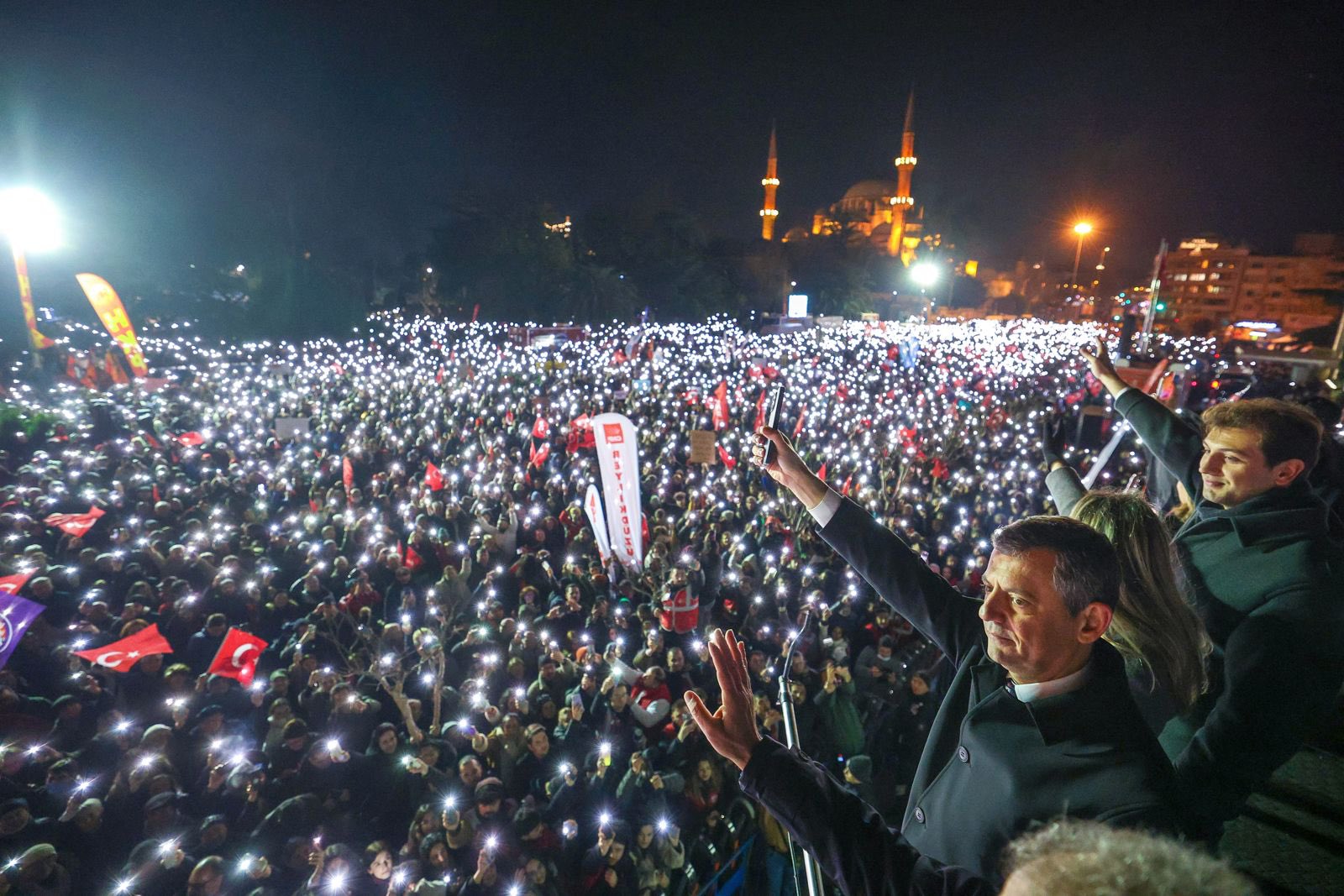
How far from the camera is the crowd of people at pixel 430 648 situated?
3.88m

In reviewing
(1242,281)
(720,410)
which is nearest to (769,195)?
(1242,281)

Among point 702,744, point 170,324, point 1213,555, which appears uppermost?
point 170,324

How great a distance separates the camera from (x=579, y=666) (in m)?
5.78

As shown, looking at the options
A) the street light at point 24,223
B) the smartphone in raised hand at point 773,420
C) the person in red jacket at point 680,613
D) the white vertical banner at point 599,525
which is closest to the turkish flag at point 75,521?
the white vertical banner at point 599,525

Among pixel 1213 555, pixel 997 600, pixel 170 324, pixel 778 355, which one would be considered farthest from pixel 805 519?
pixel 170 324

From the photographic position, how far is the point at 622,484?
7969mm

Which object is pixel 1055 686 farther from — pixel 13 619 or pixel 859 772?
pixel 13 619

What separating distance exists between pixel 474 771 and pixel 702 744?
5.41 ft

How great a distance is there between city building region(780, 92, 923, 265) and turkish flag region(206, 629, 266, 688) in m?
68.7

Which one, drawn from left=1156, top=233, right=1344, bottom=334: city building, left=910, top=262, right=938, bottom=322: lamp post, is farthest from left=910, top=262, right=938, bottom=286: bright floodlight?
left=1156, top=233, right=1344, bottom=334: city building

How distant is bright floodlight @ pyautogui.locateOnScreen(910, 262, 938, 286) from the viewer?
70688mm

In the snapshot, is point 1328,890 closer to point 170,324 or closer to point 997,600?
point 997,600

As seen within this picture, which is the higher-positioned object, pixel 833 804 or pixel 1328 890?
pixel 833 804

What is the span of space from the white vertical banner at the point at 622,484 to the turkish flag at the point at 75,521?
6227mm
